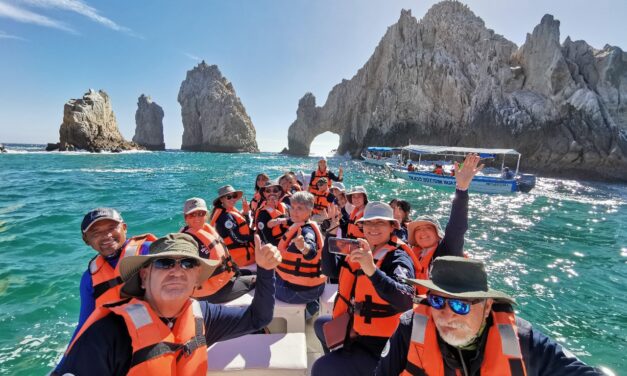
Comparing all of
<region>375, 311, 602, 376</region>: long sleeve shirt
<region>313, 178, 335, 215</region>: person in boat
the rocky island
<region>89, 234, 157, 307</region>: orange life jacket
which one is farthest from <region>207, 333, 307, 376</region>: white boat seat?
the rocky island

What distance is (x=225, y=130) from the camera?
93.9 m

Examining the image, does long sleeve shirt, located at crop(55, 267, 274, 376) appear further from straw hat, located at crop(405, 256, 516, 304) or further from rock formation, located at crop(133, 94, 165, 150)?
rock formation, located at crop(133, 94, 165, 150)

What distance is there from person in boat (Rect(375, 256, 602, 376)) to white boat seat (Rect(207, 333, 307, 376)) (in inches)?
46.2

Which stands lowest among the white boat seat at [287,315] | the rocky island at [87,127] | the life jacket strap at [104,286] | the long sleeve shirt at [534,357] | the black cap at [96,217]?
the white boat seat at [287,315]

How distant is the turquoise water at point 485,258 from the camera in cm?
502

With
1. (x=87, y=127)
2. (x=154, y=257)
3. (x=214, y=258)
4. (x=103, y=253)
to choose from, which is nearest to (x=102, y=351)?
(x=154, y=257)

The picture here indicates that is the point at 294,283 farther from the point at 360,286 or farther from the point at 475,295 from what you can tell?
the point at 475,295

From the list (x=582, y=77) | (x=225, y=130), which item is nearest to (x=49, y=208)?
(x=582, y=77)

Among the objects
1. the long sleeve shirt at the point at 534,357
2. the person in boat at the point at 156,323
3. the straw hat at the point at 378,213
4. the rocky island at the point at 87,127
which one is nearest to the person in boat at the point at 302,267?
the straw hat at the point at 378,213

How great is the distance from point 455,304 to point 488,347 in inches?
13.1

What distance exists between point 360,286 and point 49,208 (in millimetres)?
16618

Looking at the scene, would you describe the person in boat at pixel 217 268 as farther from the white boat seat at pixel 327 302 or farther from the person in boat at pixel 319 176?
the person in boat at pixel 319 176

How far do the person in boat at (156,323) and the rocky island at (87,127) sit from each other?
72077 millimetres

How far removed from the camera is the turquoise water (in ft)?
16.5
